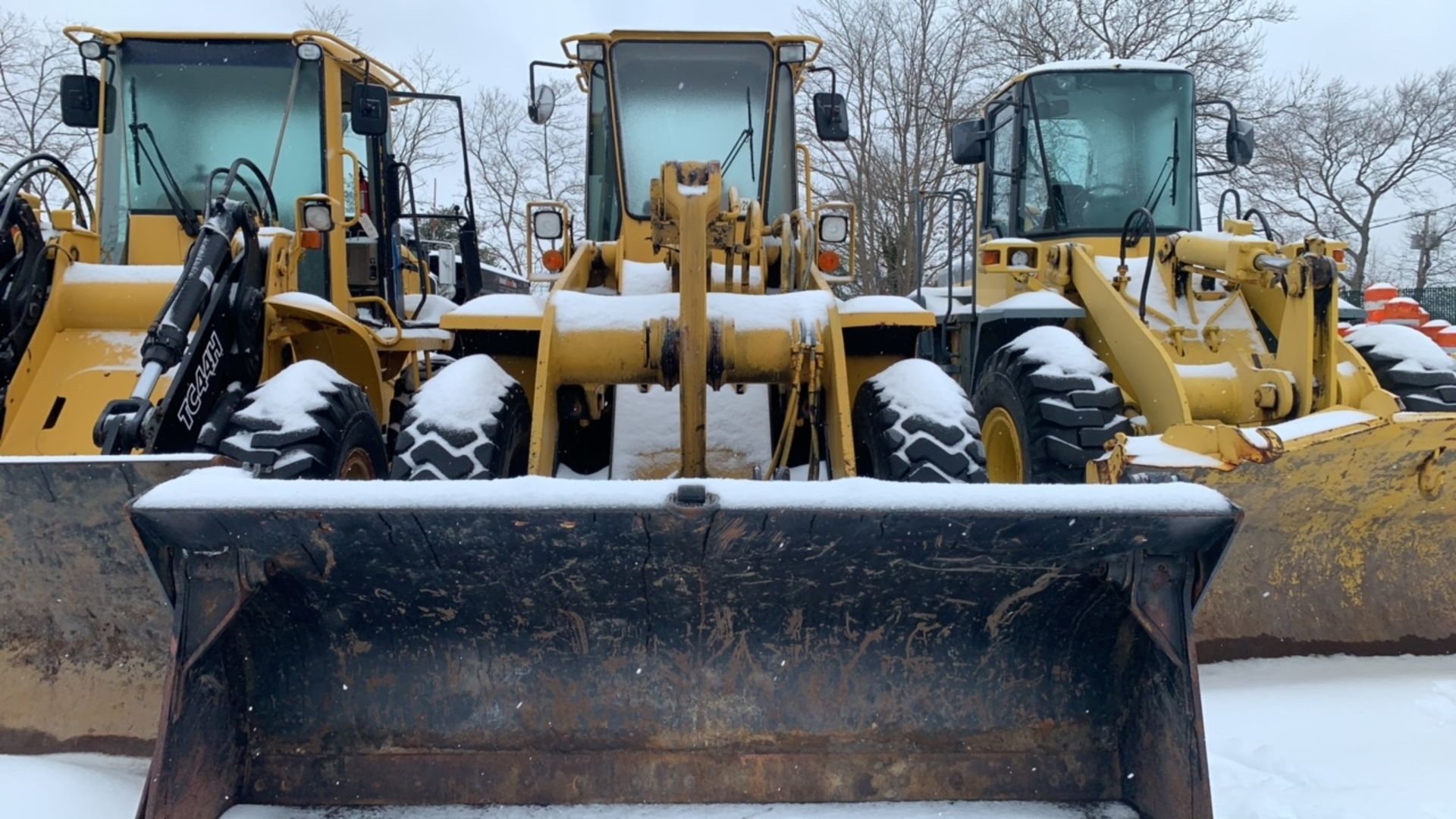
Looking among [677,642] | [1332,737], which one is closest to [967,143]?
[1332,737]

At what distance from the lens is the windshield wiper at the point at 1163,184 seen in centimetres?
692

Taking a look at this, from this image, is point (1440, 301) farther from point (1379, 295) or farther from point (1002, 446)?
point (1002, 446)

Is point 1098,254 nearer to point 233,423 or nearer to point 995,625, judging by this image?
point 995,625

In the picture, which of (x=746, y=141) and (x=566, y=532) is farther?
(x=746, y=141)

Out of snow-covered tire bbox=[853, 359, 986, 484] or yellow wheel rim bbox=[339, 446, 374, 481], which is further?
yellow wheel rim bbox=[339, 446, 374, 481]

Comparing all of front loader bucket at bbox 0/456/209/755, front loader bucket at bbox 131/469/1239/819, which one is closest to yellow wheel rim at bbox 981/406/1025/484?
front loader bucket at bbox 131/469/1239/819

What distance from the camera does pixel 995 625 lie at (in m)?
2.91

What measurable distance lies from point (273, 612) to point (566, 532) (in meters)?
0.93

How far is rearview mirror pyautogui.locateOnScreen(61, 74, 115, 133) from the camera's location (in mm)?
6020

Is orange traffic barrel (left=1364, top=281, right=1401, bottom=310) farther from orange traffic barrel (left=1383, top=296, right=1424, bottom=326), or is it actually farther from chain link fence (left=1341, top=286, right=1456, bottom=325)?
chain link fence (left=1341, top=286, right=1456, bottom=325)

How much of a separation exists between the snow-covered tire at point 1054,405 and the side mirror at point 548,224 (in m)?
2.56

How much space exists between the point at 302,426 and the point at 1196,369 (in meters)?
4.57

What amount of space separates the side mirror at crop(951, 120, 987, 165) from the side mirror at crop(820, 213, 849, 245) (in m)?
2.37

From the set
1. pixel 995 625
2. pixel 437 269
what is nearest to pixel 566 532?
pixel 995 625
